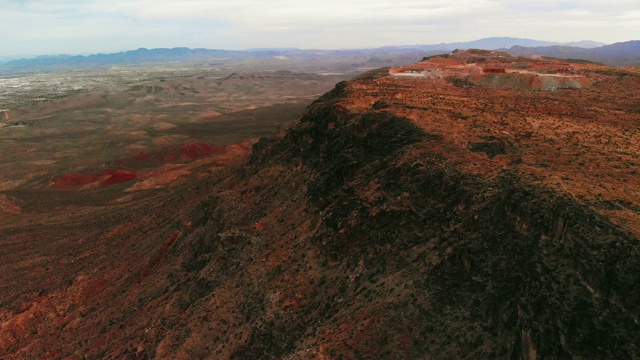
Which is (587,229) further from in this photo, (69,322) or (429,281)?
(69,322)

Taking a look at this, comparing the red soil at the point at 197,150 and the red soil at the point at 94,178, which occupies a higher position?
the red soil at the point at 197,150

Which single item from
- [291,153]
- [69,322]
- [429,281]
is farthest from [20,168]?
[429,281]

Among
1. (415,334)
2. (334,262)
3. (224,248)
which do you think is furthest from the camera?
(224,248)

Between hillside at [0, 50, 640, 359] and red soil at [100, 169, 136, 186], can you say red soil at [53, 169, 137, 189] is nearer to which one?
red soil at [100, 169, 136, 186]

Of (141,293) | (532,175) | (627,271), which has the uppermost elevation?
(532,175)

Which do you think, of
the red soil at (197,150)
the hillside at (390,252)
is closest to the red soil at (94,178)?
the red soil at (197,150)

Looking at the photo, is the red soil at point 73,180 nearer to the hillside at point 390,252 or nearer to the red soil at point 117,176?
the red soil at point 117,176

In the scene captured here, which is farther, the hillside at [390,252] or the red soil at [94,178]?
the red soil at [94,178]

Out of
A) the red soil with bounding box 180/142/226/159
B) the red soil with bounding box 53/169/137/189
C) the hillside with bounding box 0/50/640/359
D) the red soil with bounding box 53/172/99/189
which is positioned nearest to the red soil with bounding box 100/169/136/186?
the red soil with bounding box 53/169/137/189
